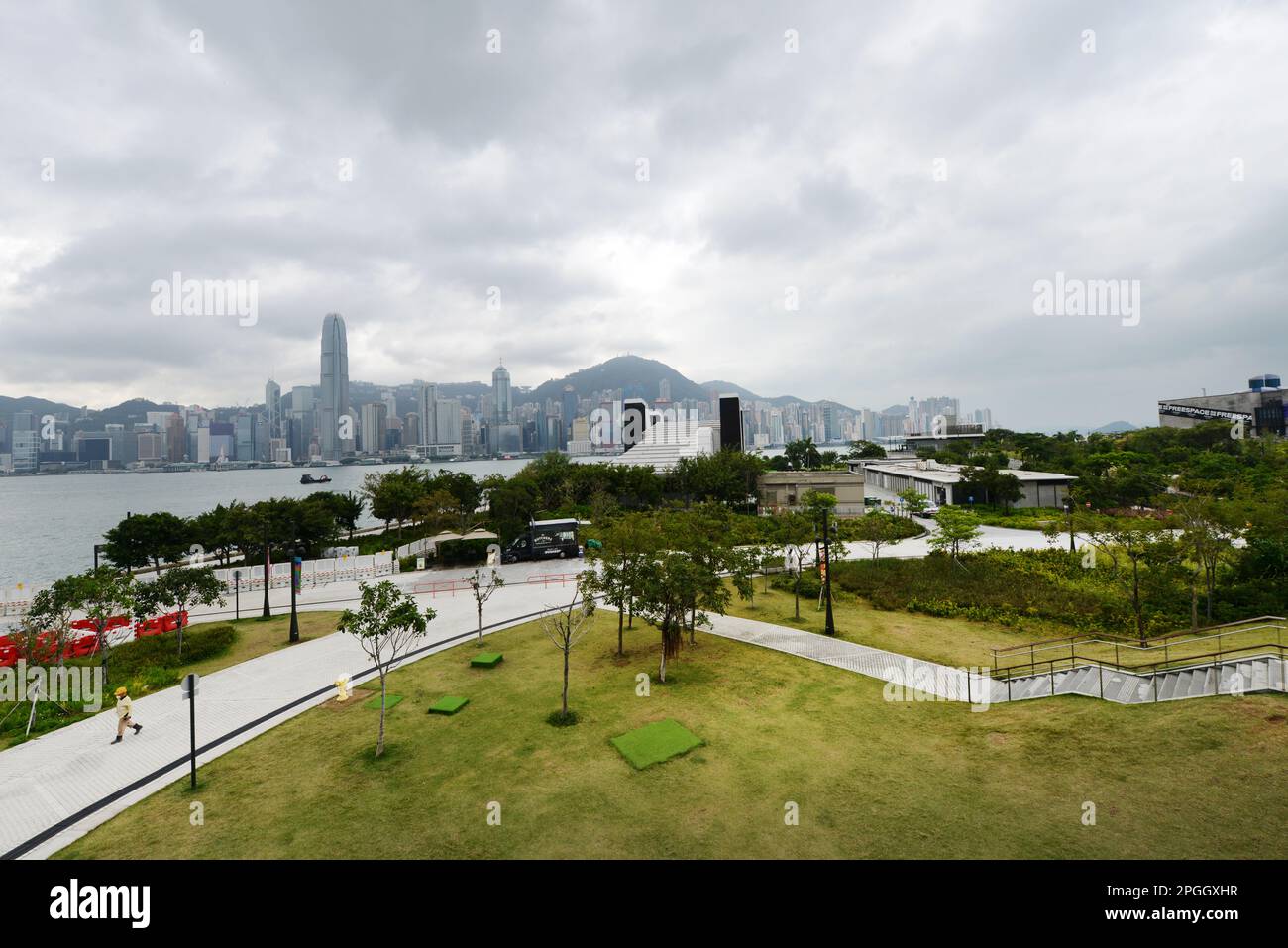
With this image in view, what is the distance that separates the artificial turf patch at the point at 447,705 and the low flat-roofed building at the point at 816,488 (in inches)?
1370

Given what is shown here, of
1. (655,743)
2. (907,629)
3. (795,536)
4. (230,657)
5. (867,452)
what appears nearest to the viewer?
(655,743)

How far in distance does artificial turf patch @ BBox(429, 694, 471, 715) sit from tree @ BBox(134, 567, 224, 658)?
10.8 meters

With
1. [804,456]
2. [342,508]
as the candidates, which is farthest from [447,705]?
[804,456]

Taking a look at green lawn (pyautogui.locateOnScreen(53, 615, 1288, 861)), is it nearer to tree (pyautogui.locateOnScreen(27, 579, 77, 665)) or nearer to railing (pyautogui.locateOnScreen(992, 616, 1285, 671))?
railing (pyautogui.locateOnScreen(992, 616, 1285, 671))

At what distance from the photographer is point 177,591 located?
1780 cm

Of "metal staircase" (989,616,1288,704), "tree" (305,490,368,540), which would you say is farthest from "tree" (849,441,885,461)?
"metal staircase" (989,616,1288,704)

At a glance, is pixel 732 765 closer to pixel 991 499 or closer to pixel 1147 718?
pixel 1147 718

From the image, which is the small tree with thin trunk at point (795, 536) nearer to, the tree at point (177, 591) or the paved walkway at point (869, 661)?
the paved walkway at point (869, 661)

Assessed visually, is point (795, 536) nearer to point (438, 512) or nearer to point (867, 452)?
point (438, 512)

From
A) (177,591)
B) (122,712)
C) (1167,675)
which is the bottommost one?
(122,712)

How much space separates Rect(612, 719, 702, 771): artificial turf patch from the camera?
10.5m

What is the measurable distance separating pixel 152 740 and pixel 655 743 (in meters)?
11.7

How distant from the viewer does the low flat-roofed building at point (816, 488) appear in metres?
47.3
